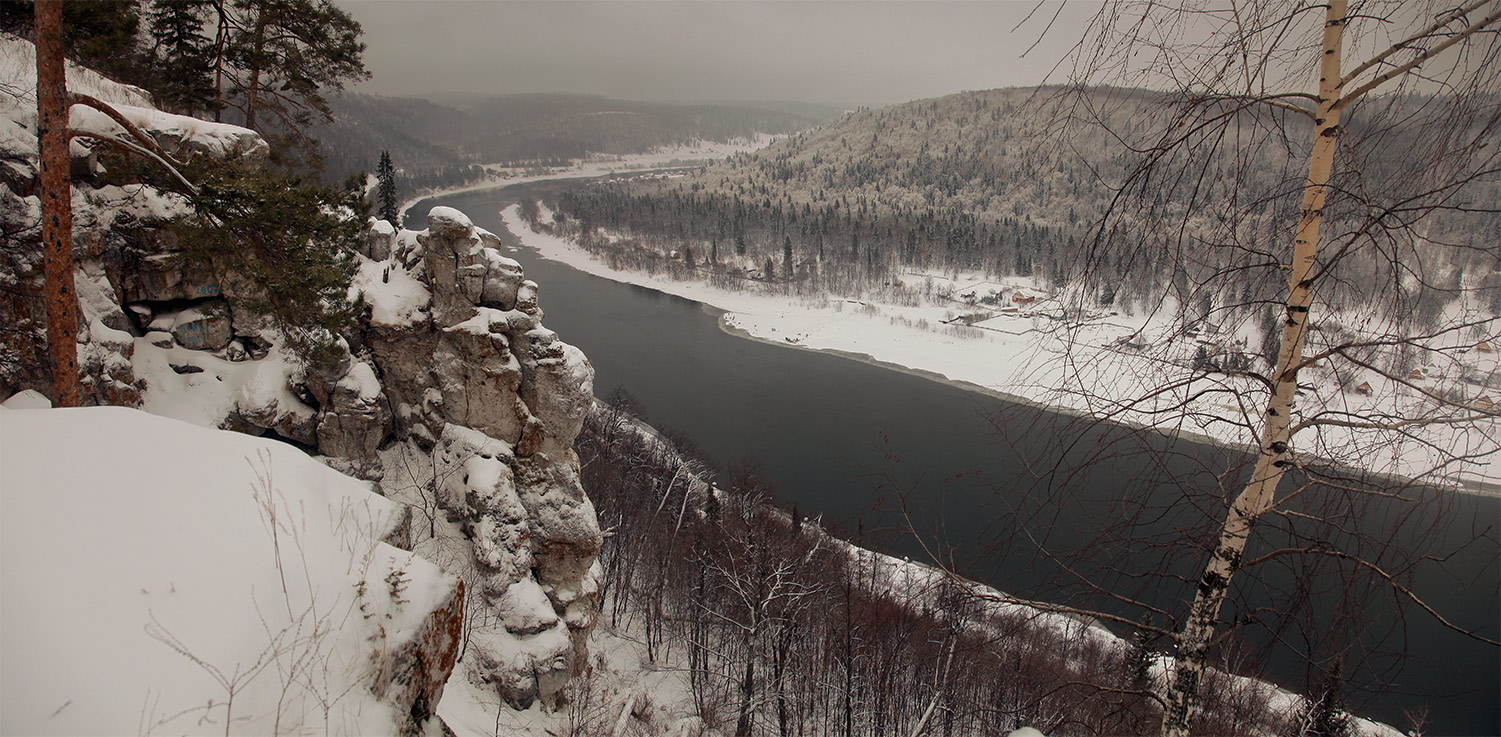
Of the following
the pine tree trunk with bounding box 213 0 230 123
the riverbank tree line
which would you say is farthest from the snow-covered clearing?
the pine tree trunk with bounding box 213 0 230 123

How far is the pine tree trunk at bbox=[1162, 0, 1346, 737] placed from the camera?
87.2 inches

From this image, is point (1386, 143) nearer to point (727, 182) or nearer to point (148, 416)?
point (148, 416)

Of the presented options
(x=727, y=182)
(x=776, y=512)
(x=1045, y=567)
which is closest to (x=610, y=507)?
(x=776, y=512)

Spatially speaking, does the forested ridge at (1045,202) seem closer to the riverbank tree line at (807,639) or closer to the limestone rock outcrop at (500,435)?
the limestone rock outcrop at (500,435)

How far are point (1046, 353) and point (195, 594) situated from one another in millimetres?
8330

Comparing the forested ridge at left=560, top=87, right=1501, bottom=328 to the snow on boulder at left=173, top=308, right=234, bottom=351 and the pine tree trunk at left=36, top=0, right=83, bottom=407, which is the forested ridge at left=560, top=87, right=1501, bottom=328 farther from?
the snow on boulder at left=173, top=308, right=234, bottom=351

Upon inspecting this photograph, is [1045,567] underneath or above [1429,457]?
underneath

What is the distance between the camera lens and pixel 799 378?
1451 inches

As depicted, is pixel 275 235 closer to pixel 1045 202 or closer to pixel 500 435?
pixel 500 435

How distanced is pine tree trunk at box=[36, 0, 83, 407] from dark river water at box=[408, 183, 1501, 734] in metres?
5.95

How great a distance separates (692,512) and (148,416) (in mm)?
18007

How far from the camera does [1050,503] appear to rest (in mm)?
2828

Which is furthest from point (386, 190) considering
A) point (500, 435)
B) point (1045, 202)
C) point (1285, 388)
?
point (1045, 202)

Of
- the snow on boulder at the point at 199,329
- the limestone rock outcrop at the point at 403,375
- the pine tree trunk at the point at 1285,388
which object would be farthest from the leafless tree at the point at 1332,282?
the snow on boulder at the point at 199,329
